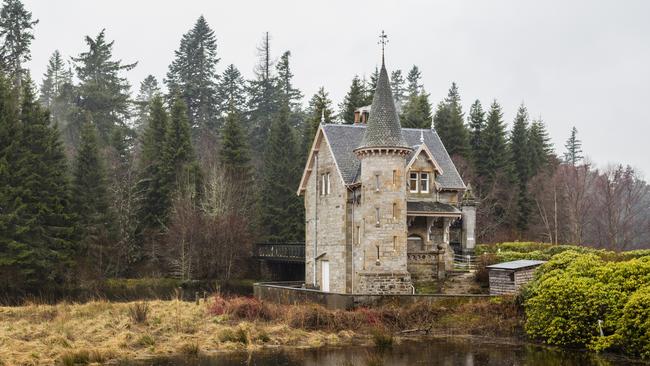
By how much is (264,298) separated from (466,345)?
46.4ft

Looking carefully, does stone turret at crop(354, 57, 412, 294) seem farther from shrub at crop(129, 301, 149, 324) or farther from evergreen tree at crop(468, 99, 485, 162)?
evergreen tree at crop(468, 99, 485, 162)

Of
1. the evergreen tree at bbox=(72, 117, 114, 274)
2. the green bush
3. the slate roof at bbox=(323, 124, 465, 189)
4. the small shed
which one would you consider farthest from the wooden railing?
the green bush

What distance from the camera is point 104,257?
5041 cm

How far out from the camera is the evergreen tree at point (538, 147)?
69688mm

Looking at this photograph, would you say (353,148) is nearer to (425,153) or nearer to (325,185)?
(325,185)

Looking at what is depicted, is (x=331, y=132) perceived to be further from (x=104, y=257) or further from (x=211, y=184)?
(x=104, y=257)

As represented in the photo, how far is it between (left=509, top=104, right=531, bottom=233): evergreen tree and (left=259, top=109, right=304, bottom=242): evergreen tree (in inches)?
816

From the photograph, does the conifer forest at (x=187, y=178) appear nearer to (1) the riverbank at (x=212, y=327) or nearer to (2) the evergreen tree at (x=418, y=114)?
(2) the evergreen tree at (x=418, y=114)

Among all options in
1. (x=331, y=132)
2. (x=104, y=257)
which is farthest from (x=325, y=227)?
(x=104, y=257)

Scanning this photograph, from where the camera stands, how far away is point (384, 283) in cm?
3253

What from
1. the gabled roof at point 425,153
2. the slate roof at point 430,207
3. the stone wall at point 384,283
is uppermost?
the gabled roof at point 425,153

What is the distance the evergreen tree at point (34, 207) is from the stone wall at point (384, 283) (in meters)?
21.8

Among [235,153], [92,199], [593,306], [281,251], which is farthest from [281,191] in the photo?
[593,306]

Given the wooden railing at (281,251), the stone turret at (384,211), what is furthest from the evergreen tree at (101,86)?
the stone turret at (384,211)
